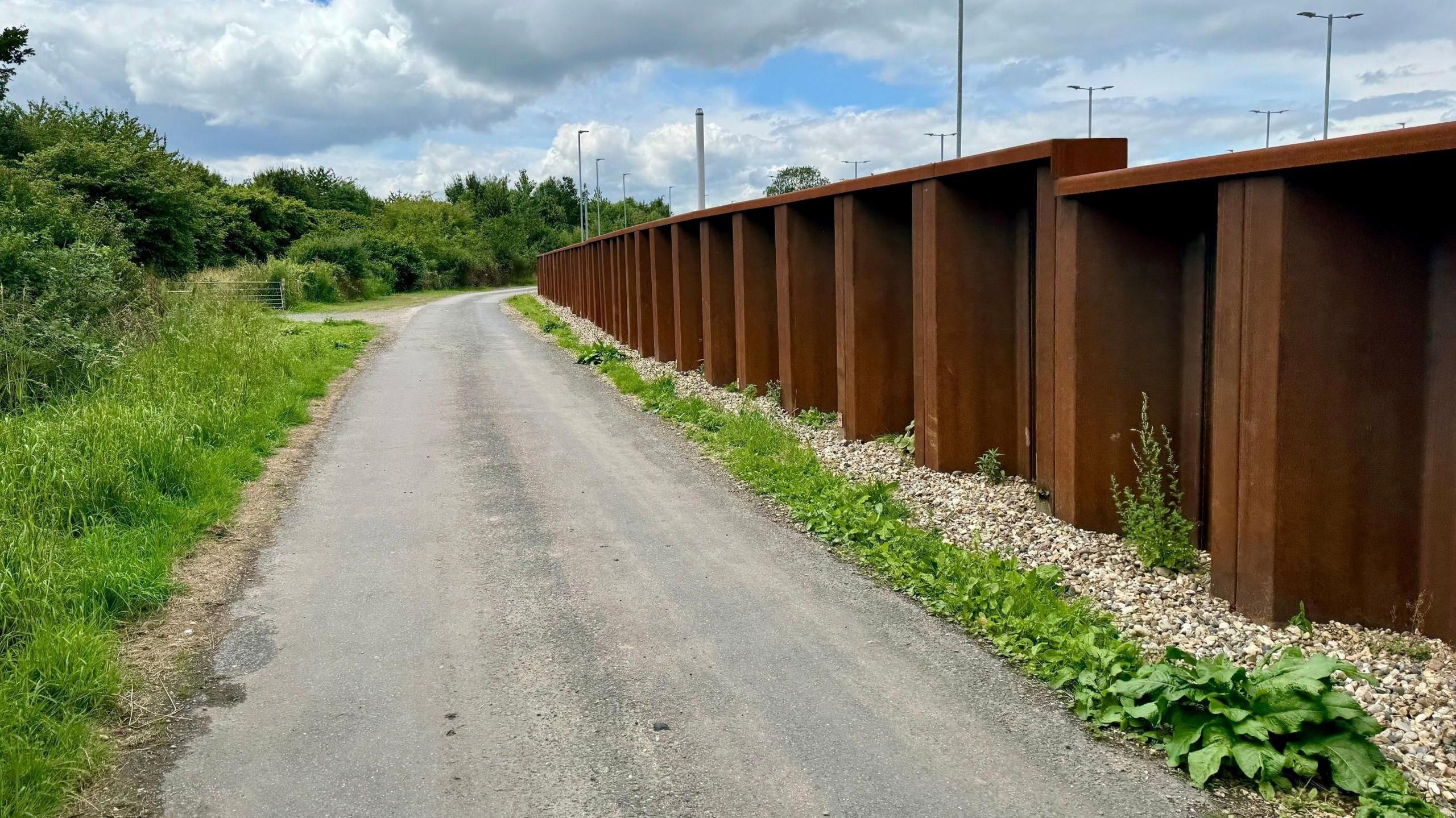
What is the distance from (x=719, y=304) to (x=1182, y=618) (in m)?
10.1

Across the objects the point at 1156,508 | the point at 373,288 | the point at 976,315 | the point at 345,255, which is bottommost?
the point at 1156,508

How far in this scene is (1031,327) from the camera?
797 centimetres

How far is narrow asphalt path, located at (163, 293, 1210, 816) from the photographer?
3.89 metres

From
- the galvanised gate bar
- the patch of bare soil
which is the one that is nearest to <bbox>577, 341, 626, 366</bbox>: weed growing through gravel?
the galvanised gate bar

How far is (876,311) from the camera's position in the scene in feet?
32.4

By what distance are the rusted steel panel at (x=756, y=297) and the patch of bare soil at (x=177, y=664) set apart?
6.12 metres

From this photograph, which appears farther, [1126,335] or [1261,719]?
[1126,335]

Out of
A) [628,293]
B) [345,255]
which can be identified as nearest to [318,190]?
[345,255]

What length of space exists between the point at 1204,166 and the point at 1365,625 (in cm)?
228

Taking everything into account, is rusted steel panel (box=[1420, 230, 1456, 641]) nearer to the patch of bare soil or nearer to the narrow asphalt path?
the narrow asphalt path

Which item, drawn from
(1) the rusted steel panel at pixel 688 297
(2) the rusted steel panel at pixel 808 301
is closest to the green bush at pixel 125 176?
(1) the rusted steel panel at pixel 688 297

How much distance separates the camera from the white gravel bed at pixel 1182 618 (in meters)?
4.02

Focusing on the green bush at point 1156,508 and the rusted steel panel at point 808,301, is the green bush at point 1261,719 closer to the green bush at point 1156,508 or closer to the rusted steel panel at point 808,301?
the green bush at point 1156,508

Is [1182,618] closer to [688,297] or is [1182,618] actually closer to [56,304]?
[688,297]
